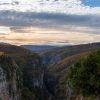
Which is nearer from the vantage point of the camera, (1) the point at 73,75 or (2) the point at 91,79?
(2) the point at 91,79

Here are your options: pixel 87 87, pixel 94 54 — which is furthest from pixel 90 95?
pixel 94 54

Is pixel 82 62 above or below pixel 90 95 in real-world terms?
above

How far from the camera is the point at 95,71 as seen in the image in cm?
15638

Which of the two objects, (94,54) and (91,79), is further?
(94,54)

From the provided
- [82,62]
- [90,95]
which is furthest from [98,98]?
[82,62]

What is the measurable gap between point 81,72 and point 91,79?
20.7 ft

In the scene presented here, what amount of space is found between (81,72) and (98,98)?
33.9 feet

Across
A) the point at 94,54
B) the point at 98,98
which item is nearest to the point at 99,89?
the point at 98,98

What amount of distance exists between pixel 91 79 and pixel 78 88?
9.42 metres

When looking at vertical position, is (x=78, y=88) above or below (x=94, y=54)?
below

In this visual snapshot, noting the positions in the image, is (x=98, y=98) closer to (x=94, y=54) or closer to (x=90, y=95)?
(x=90, y=95)

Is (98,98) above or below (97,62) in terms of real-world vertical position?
below

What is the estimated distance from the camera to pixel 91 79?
15175cm

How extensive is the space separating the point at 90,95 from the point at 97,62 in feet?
37.0
